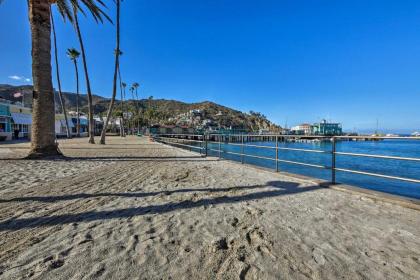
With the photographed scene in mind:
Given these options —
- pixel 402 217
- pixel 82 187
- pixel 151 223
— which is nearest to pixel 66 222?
pixel 151 223

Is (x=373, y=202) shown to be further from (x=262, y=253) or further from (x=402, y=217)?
(x=262, y=253)

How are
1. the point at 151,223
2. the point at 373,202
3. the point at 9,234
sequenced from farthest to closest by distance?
the point at 373,202 → the point at 151,223 → the point at 9,234

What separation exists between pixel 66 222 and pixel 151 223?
3.45 feet

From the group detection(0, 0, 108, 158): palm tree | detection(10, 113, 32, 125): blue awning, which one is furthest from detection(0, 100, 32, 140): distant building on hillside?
detection(0, 0, 108, 158): palm tree

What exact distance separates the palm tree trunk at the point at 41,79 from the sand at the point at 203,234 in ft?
17.0

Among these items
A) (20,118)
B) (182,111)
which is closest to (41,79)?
(20,118)

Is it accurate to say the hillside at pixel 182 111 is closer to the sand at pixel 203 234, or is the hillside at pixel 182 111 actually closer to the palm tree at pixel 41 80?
the palm tree at pixel 41 80

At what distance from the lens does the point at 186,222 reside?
2816 mm

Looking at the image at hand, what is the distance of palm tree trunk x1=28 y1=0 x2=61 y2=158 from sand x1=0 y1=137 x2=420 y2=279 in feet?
17.0

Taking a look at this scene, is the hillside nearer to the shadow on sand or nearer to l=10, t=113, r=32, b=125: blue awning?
l=10, t=113, r=32, b=125: blue awning

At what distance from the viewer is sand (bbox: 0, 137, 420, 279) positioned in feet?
6.12

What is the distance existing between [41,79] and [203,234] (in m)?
9.18

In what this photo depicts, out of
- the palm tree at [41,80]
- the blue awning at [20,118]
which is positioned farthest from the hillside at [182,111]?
the palm tree at [41,80]

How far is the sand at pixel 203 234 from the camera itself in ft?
6.12
